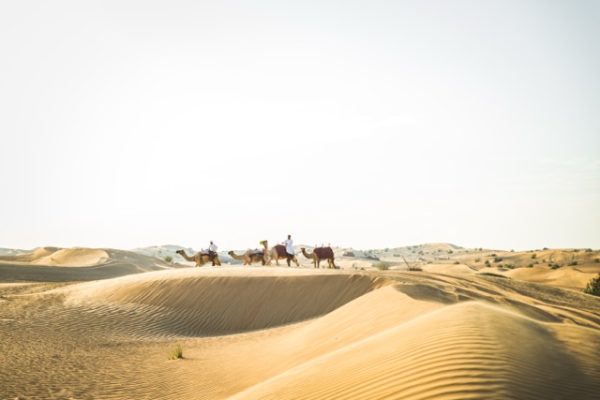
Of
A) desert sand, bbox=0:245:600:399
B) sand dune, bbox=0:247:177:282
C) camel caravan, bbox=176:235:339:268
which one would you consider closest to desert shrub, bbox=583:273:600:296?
desert sand, bbox=0:245:600:399

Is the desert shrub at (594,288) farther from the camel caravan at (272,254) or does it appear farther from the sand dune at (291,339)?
the camel caravan at (272,254)

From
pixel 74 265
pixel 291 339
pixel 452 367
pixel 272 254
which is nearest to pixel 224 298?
pixel 291 339

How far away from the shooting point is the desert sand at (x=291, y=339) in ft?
14.9

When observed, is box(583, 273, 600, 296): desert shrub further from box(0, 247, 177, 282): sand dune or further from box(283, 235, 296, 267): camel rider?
box(0, 247, 177, 282): sand dune

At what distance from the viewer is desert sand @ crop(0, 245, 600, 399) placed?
4551mm

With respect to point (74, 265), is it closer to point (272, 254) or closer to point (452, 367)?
point (272, 254)

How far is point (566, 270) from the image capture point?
35281 mm

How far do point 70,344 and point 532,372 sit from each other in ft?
42.1

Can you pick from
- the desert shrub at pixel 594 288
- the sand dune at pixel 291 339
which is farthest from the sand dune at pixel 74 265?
the desert shrub at pixel 594 288

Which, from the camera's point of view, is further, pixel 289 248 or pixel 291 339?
pixel 289 248

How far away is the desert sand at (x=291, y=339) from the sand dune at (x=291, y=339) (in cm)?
3

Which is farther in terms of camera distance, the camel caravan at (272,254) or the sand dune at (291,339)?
the camel caravan at (272,254)

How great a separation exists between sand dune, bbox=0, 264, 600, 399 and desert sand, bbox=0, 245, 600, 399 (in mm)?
31

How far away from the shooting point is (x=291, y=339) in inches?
479
